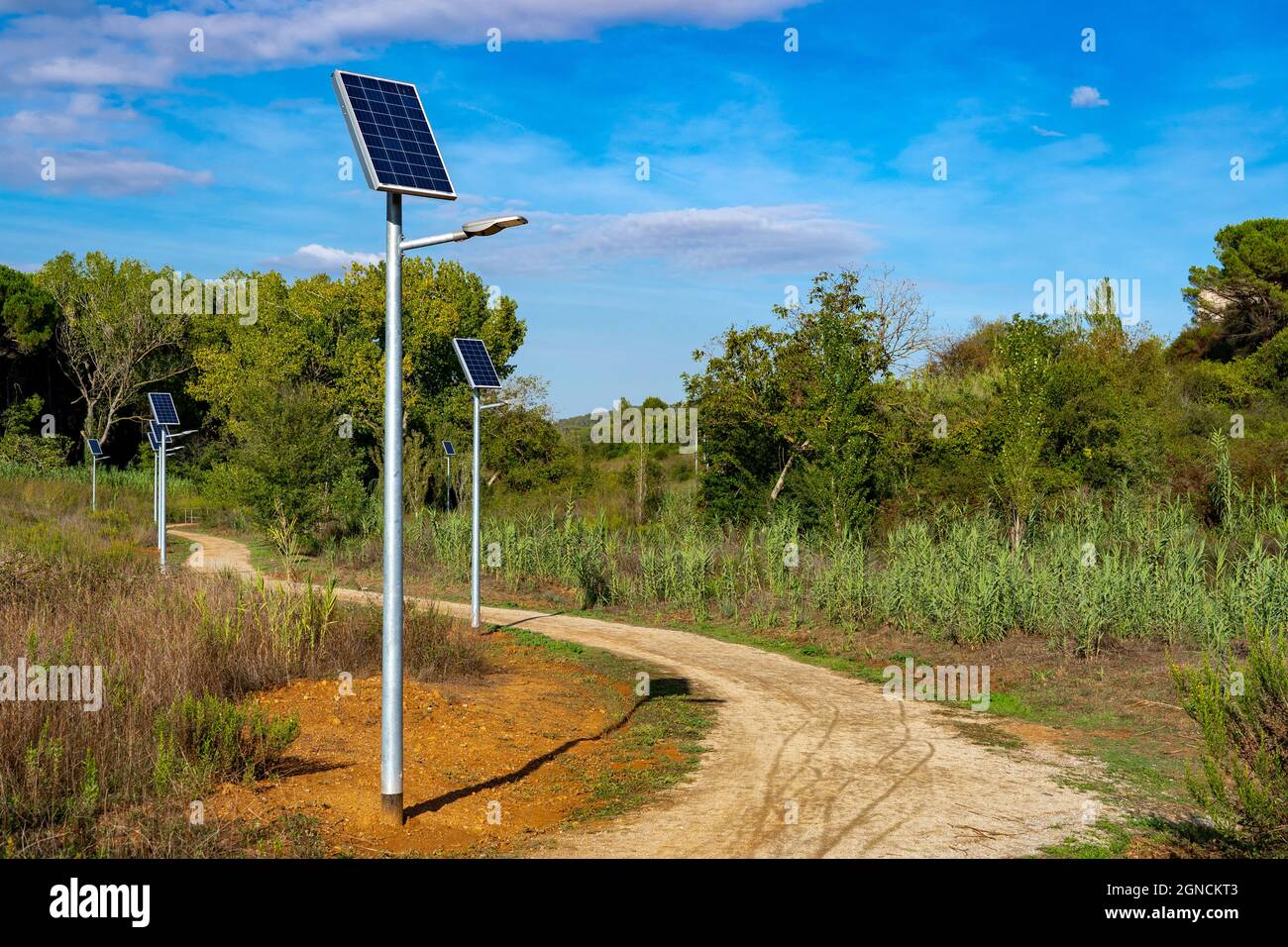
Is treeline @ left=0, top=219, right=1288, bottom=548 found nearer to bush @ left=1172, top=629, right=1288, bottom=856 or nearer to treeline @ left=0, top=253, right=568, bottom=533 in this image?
treeline @ left=0, top=253, right=568, bottom=533

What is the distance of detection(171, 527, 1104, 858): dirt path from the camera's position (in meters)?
6.26

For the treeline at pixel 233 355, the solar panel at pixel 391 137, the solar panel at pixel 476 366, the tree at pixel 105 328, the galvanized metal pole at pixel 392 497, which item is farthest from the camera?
the tree at pixel 105 328

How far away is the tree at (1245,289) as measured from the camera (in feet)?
124

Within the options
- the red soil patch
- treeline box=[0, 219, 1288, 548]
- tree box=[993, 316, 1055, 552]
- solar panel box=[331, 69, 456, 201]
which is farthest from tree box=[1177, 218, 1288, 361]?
solar panel box=[331, 69, 456, 201]

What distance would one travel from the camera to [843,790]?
7469mm

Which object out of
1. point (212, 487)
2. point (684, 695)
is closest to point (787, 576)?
point (684, 695)

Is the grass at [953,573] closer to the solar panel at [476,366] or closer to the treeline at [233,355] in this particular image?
the solar panel at [476,366]

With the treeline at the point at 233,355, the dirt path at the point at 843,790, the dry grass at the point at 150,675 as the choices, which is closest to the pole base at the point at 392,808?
the dirt path at the point at 843,790

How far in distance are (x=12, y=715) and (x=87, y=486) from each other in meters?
34.5

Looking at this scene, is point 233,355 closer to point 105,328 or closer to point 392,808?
point 105,328

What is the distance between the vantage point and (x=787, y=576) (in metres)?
17.2

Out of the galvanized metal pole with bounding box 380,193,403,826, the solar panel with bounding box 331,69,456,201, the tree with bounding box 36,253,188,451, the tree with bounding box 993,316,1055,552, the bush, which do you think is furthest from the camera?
the tree with bounding box 36,253,188,451
